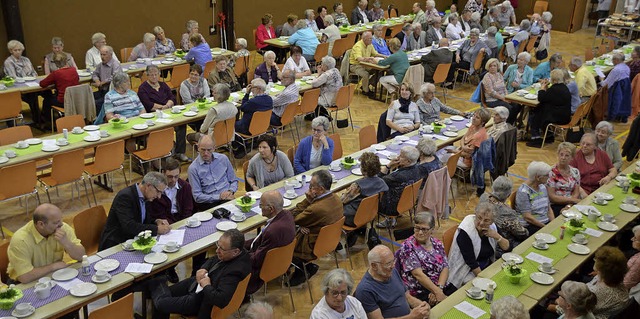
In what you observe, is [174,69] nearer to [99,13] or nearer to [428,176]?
[99,13]

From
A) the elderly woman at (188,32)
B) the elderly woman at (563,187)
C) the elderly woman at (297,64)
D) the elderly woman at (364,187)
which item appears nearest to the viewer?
the elderly woman at (364,187)

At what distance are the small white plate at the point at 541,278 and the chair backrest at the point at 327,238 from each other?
6.07 feet

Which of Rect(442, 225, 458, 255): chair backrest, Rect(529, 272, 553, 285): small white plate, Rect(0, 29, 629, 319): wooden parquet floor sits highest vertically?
Rect(442, 225, 458, 255): chair backrest

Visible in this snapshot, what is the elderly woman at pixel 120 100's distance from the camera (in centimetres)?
865

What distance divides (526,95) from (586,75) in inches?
47.9

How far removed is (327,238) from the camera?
19.8ft

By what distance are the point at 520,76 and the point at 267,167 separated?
20.8 ft

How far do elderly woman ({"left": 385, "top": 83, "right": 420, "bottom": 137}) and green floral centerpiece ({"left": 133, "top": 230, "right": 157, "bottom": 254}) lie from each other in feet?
15.0

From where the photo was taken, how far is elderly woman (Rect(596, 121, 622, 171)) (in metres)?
7.95

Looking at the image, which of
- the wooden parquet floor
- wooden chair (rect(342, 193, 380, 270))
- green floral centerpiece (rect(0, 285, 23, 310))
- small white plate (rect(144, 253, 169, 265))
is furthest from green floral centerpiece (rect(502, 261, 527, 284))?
green floral centerpiece (rect(0, 285, 23, 310))

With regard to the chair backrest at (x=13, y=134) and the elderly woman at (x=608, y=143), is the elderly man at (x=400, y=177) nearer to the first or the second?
the elderly woman at (x=608, y=143)

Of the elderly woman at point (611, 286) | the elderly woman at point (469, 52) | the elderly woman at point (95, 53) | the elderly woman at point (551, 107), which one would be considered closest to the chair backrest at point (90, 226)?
the elderly woman at point (611, 286)

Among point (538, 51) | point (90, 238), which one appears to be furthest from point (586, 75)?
point (90, 238)

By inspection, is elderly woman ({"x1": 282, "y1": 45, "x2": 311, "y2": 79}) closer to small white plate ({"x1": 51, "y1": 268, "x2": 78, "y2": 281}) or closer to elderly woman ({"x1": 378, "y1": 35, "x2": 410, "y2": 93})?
elderly woman ({"x1": 378, "y1": 35, "x2": 410, "y2": 93})
